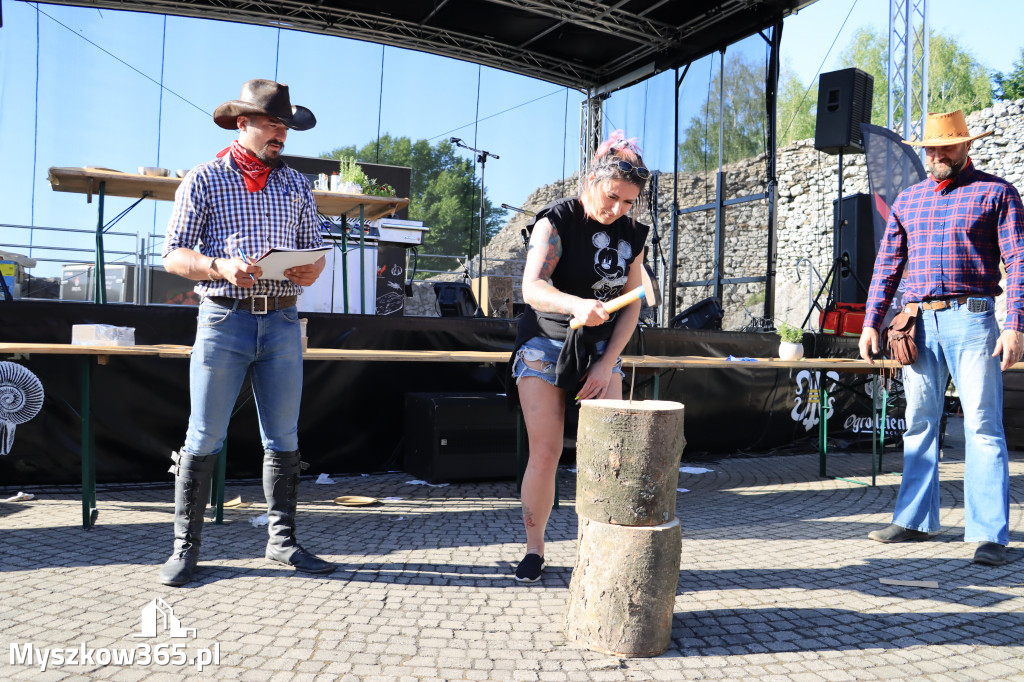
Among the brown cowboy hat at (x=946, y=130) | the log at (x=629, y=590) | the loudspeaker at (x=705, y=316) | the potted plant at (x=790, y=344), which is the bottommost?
the log at (x=629, y=590)

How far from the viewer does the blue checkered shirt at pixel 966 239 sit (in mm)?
3441

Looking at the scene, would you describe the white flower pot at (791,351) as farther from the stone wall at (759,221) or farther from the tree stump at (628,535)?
the stone wall at (759,221)

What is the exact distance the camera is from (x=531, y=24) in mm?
10648

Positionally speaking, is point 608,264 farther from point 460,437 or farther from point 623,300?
point 460,437

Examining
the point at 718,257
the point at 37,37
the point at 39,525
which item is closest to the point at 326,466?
the point at 39,525

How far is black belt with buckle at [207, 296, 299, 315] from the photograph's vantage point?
287 cm

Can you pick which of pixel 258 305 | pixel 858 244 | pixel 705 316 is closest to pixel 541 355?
pixel 258 305

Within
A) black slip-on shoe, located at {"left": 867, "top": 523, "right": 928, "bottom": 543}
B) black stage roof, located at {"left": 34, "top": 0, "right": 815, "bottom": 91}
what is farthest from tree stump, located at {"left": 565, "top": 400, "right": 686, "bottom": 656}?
black stage roof, located at {"left": 34, "top": 0, "right": 815, "bottom": 91}

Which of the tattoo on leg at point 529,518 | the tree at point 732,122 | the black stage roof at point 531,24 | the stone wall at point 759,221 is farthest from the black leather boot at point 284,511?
the tree at point 732,122

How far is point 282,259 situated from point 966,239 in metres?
3.22

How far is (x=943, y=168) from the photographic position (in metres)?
3.63

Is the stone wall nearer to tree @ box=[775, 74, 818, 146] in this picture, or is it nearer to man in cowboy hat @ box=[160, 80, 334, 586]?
man in cowboy hat @ box=[160, 80, 334, 586]

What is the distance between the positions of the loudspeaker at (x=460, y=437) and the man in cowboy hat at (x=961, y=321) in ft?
8.20

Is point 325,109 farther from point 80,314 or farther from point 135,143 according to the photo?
point 80,314
